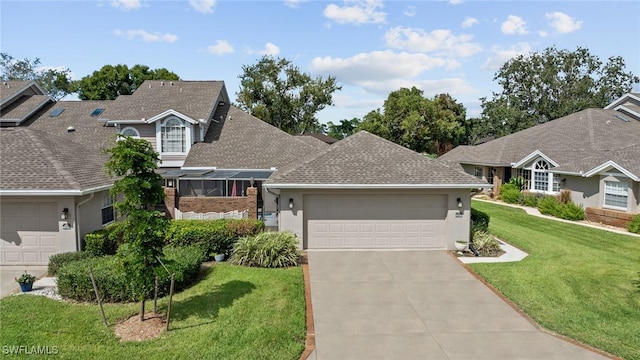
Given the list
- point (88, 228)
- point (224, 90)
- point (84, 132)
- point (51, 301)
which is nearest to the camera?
point (51, 301)

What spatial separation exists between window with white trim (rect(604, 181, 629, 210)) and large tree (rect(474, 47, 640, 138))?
104 feet

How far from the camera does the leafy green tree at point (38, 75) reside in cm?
5725

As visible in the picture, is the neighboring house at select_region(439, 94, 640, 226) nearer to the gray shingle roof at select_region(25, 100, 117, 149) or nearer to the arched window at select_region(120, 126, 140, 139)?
the arched window at select_region(120, 126, 140, 139)

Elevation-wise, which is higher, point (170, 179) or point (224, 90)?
point (224, 90)

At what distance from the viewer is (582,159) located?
25.6m

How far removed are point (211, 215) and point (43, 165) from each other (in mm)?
6625

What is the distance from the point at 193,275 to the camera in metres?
11.9

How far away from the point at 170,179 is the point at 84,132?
29.4ft

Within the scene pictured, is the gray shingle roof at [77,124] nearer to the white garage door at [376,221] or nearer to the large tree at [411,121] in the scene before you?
the white garage door at [376,221]

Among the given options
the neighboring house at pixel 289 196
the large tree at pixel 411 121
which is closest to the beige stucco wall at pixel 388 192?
the neighboring house at pixel 289 196

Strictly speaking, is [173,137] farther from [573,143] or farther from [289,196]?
[573,143]

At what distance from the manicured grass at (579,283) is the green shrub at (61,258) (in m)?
12.6

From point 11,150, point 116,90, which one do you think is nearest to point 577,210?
point 11,150

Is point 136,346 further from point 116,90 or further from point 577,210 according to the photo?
point 116,90
